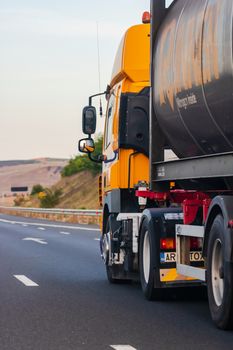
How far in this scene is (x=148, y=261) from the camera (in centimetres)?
1262

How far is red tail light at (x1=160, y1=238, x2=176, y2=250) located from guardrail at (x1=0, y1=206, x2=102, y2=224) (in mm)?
27513

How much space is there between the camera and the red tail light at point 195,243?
1123 cm

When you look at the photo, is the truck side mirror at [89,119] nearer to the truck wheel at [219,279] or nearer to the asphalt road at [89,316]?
the asphalt road at [89,316]

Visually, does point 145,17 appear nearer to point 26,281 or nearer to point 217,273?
point 26,281

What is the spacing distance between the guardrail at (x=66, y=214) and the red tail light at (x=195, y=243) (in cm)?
2835

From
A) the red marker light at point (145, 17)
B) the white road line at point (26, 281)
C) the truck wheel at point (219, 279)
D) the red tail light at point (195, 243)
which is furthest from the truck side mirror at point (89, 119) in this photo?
the truck wheel at point (219, 279)

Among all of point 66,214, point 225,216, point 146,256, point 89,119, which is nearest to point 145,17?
point 89,119

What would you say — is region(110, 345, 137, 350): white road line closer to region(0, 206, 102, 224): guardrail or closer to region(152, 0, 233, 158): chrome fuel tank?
region(152, 0, 233, 158): chrome fuel tank

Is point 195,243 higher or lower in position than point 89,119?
lower

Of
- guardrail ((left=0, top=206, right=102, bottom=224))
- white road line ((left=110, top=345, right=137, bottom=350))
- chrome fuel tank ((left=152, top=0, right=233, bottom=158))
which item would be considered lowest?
white road line ((left=110, top=345, right=137, bottom=350))

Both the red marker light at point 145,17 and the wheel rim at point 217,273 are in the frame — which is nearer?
the wheel rim at point 217,273

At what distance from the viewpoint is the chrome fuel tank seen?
30.6 feet

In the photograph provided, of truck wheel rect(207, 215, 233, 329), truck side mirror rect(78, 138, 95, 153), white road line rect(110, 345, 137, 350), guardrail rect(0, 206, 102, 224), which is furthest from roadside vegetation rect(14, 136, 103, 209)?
white road line rect(110, 345, 137, 350)

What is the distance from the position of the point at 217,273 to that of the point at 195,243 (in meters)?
1.48
